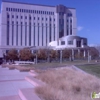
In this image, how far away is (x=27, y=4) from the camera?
89750 mm

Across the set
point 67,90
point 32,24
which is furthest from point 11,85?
point 32,24

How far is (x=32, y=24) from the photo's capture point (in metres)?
91.4

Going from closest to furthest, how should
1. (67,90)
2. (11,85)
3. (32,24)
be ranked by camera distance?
(67,90), (11,85), (32,24)

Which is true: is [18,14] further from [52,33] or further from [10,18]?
[52,33]

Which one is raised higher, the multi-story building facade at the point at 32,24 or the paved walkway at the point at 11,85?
the multi-story building facade at the point at 32,24

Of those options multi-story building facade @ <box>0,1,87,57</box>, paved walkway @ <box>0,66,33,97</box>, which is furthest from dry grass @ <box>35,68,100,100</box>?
multi-story building facade @ <box>0,1,87,57</box>

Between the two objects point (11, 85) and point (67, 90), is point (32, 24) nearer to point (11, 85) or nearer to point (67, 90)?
point (11, 85)

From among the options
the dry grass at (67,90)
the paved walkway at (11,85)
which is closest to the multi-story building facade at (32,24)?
the paved walkway at (11,85)

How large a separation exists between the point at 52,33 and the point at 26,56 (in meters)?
41.0

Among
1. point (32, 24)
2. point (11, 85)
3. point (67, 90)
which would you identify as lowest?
point (11, 85)

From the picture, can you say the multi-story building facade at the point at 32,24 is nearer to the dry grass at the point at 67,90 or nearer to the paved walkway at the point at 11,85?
the paved walkway at the point at 11,85

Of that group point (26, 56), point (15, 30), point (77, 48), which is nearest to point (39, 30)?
point (15, 30)

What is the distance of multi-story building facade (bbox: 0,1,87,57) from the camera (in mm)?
86938

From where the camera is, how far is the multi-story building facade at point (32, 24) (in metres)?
86.9
